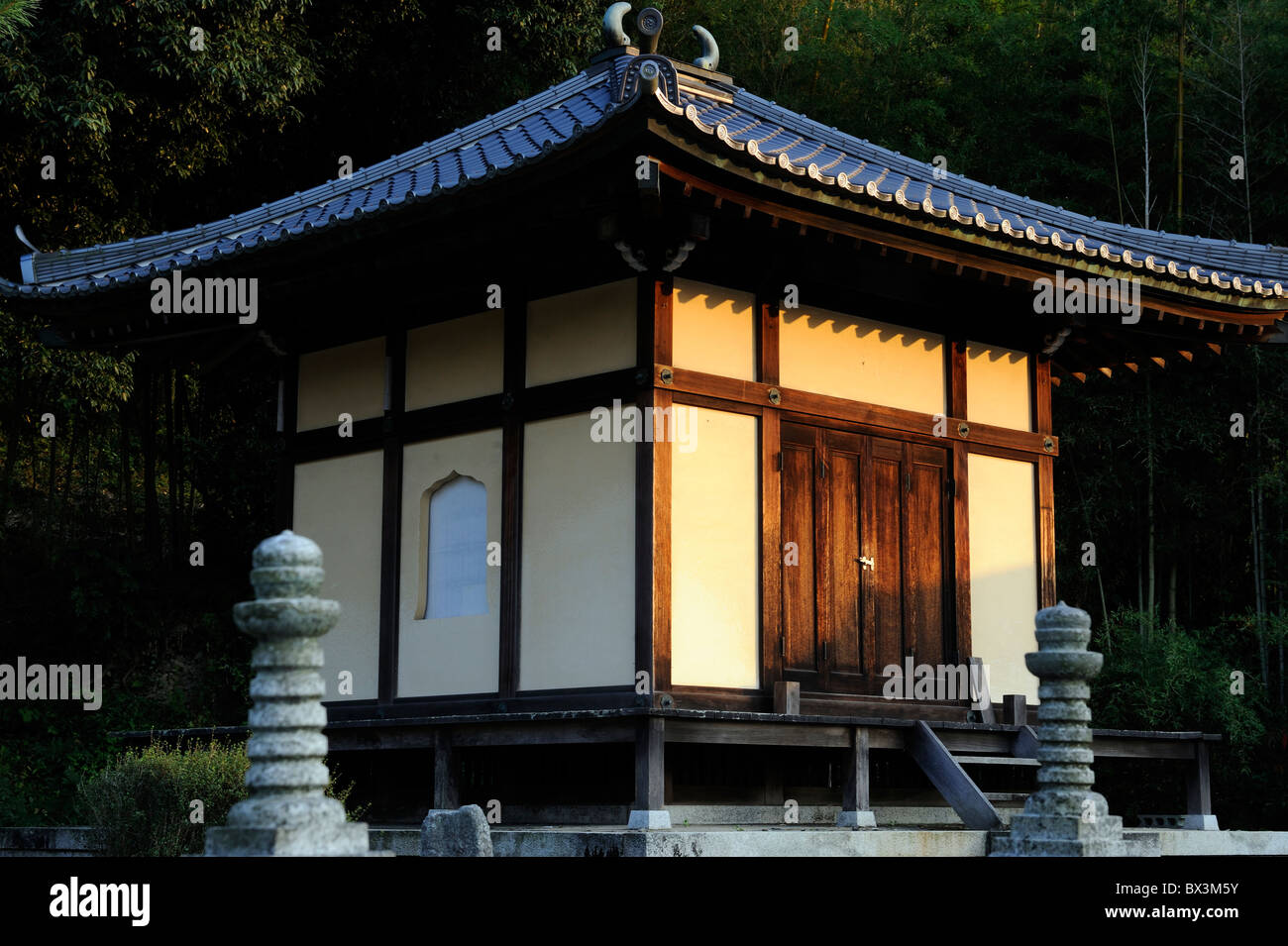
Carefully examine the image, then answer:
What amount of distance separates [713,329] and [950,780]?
9.94 ft

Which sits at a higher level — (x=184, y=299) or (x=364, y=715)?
(x=184, y=299)

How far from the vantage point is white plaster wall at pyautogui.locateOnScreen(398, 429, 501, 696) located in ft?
31.3

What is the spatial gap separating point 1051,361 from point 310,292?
5.70 meters

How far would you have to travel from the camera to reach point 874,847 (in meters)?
7.88

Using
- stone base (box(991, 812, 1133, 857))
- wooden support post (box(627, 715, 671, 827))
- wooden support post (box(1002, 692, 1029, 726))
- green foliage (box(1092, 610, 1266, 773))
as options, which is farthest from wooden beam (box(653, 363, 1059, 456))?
green foliage (box(1092, 610, 1266, 773))

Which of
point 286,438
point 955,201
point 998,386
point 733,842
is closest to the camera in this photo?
point 733,842

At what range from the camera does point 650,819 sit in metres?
7.77

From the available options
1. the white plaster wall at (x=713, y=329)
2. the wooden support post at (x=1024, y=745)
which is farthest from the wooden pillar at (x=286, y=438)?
the wooden support post at (x=1024, y=745)

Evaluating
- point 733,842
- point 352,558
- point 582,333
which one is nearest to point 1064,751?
point 733,842

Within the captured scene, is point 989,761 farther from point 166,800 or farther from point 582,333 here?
point 166,800

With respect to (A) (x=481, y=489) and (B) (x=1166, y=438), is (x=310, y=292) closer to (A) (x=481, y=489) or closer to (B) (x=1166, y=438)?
(A) (x=481, y=489)

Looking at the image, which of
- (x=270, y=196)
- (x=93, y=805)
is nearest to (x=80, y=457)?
(x=270, y=196)

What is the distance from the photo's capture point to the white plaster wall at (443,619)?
9.54m

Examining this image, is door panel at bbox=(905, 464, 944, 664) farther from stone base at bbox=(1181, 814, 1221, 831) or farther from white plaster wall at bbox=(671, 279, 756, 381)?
stone base at bbox=(1181, 814, 1221, 831)
